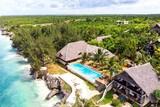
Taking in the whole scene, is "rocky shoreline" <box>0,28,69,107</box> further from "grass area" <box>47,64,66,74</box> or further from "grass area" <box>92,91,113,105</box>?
"grass area" <box>92,91,113,105</box>

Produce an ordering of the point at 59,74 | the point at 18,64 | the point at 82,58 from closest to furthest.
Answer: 1. the point at 59,74
2. the point at 82,58
3. the point at 18,64

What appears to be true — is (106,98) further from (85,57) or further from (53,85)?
(85,57)

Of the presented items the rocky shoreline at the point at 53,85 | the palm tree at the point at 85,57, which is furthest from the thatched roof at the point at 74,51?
the rocky shoreline at the point at 53,85

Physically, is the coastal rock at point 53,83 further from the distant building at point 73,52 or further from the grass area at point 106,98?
the grass area at point 106,98

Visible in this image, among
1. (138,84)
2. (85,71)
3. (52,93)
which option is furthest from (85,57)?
(138,84)

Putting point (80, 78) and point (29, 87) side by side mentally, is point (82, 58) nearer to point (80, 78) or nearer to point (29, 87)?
point (80, 78)

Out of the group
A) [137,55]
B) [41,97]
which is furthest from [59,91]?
[137,55]

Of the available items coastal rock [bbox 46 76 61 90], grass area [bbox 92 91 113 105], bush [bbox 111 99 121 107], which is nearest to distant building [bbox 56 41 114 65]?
coastal rock [bbox 46 76 61 90]
